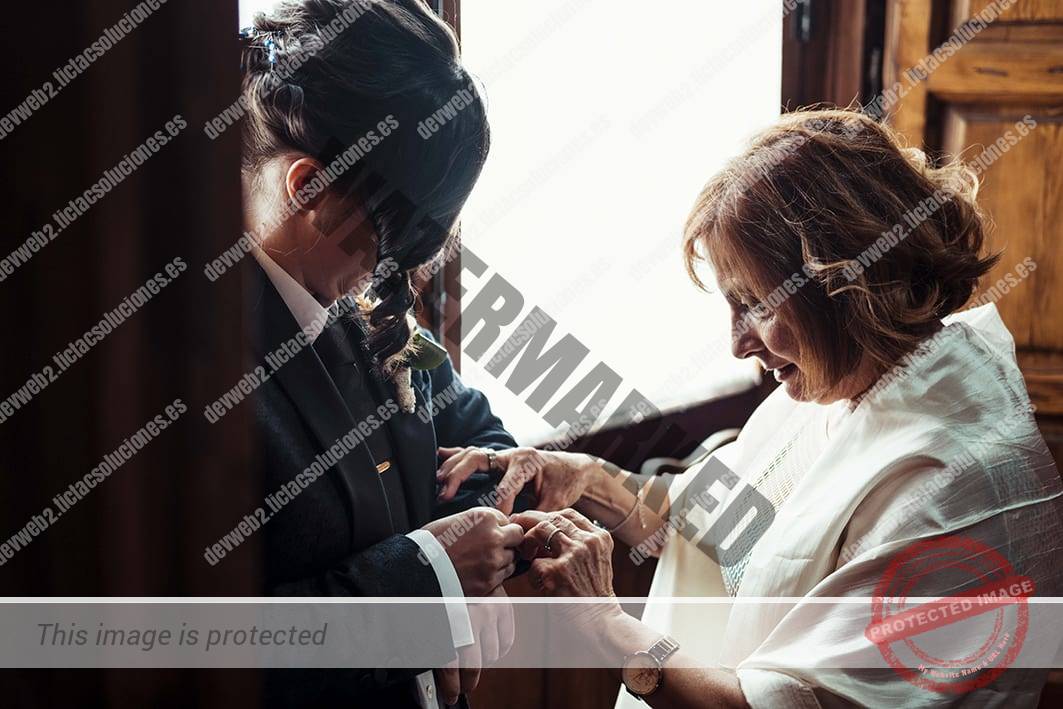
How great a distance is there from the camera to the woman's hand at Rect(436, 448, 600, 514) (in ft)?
4.24

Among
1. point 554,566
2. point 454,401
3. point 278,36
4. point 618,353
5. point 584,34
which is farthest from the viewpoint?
point 618,353

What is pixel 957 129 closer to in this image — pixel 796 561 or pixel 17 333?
pixel 796 561

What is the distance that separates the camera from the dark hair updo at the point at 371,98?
94cm

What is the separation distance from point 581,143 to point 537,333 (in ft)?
1.29

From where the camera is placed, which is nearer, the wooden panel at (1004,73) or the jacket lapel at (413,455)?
the jacket lapel at (413,455)

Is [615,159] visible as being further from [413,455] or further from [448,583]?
[448,583]

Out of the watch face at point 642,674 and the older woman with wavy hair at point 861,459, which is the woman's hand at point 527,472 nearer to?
the older woman with wavy hair at point 861,459

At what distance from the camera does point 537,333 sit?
6.26 feet

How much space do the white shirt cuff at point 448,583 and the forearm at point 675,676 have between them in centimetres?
26

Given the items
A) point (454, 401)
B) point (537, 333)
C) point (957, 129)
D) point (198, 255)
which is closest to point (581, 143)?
point (537, 333)

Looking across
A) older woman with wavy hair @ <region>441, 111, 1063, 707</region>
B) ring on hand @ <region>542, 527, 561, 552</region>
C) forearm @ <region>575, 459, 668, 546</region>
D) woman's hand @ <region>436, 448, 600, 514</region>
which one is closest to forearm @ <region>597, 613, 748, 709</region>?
older woman with wavy hair @ <region>441, 111, 1063, 707</region>

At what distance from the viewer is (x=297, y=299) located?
3.44ft

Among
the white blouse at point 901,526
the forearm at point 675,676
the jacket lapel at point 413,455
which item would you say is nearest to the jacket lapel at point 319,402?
the jacket lapel at point 413,455

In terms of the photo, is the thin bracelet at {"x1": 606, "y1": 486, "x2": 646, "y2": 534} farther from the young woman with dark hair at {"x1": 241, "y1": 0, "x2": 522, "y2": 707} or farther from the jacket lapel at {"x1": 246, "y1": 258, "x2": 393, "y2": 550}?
the jacket lapel at {"x1": 246, "y1": 258, "x2": 393, "y2": 550}
